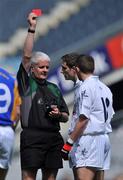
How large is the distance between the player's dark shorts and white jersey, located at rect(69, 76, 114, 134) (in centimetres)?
25

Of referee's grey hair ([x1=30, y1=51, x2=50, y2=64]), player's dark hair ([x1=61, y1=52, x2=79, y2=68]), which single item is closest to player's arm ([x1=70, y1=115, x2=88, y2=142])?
player's dark hair ([x1=61, y1=52, x2=79, y2=68])

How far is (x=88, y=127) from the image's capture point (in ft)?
17.2

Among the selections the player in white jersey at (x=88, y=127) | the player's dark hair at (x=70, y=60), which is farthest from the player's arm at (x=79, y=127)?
the player's dark hair at (x=70, y=60)

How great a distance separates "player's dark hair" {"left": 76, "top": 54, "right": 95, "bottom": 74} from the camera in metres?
5.24

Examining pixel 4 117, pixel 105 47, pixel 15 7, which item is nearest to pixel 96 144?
pixel 4 117

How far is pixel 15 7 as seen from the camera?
14.1m

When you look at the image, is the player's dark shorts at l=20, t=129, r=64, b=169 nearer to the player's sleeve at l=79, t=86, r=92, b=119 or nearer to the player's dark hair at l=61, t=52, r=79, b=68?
the player's sleeve at l=79, t=86, r=92, b=119

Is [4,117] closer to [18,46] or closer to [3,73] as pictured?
[3,73]

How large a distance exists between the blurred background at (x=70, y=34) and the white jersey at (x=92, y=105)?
729 centimetres

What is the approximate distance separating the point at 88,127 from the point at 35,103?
0.44 meters

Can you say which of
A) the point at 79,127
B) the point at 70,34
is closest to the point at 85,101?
the point at 79,127

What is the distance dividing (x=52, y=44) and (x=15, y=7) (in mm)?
1076

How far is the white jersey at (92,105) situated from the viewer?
521 centimetres

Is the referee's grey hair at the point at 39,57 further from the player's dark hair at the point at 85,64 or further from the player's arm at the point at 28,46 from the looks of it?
the player's dark hair at the point at 85,64
